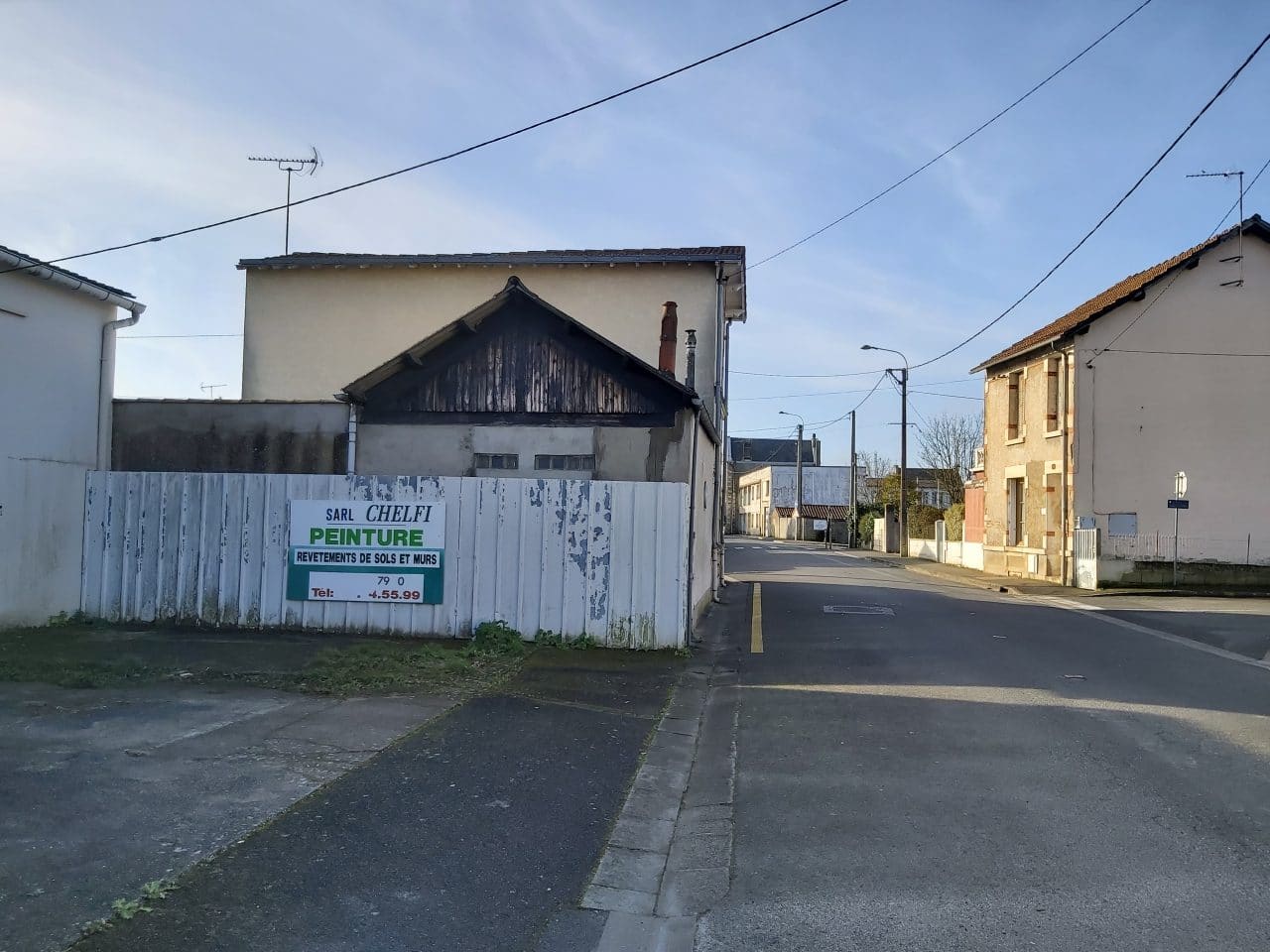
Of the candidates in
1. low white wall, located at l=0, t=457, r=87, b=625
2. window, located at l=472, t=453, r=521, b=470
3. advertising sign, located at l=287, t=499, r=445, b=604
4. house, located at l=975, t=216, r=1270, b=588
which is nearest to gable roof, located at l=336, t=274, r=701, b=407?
window, located at l=472, t=453, r=521, b=470

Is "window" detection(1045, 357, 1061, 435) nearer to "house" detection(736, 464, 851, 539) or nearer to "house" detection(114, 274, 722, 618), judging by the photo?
"house" detection(114, 274, 722, 618)

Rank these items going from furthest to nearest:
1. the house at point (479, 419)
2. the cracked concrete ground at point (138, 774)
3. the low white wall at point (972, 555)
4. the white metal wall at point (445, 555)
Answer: the low white wall at point (972, 555) < the house at point (479, 419) < the white metal wall at point (445, 555) < the cracked concrete ground at point (138, 774)

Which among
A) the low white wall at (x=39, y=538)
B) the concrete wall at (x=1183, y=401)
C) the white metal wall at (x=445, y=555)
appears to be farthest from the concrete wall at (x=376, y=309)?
the concrete wall at (x=1183, y=401)

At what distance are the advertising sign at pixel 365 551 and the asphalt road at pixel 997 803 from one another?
3934 mm

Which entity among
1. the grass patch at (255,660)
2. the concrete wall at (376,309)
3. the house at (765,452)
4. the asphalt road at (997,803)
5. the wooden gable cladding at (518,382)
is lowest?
the asphalt road at (997,803)

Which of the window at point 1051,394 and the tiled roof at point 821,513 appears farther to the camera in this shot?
the tiled roof at point 821,513

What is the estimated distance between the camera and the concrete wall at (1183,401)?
25438 mm

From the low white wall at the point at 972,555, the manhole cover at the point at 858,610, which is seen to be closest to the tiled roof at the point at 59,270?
the manhole cover at the point at 858,610

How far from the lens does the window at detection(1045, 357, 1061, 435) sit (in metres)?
27.5

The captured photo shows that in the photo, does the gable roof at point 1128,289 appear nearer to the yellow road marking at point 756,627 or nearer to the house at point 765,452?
the yellow road marking at point 756,627

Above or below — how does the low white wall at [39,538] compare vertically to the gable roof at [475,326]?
below

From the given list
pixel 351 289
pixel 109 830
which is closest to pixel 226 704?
pixel 109 830

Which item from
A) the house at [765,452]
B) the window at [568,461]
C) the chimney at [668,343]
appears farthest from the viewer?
the house at [765,452]

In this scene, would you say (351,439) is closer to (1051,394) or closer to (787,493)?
(1051,394)
